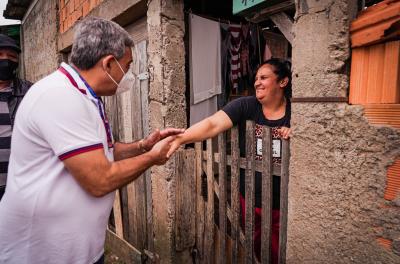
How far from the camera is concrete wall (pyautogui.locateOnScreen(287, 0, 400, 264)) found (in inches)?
55.8

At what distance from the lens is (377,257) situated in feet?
4.75

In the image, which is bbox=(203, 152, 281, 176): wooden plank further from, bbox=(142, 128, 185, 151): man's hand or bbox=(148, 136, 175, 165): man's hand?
bbox=(148, 136, 175, 165): man's hand

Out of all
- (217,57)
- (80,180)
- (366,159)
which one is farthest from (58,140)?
(217,57)

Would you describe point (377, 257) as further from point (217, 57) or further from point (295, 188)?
point (217, 57)

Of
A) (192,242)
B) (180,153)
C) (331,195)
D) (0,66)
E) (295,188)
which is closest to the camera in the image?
(331,195)

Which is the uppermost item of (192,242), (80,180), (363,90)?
(363,90)

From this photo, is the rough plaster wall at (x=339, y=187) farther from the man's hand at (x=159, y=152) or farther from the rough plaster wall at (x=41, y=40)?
the rough plaster wall at (x=41, y=40)

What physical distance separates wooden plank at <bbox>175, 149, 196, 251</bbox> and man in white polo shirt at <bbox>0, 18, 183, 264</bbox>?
4.03ft

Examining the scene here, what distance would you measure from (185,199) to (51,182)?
66.4 inches

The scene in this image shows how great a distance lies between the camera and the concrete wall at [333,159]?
1417 mm

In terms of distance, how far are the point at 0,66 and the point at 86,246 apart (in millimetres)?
1931

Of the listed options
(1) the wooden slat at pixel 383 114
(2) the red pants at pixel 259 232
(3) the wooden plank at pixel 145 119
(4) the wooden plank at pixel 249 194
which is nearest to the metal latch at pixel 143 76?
(3) the wooden plank at pixel 145 119

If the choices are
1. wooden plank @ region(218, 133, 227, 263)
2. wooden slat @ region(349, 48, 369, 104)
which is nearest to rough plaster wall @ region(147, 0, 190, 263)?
wooden plank @ region(218, 133, 227, 263)

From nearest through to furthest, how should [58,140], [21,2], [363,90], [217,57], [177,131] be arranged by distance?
[58,140], [363,90], [177,131], [217,57], [21,2]
